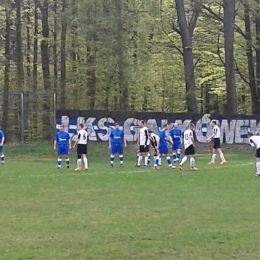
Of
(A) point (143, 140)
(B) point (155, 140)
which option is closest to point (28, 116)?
(A) point (143, 140)

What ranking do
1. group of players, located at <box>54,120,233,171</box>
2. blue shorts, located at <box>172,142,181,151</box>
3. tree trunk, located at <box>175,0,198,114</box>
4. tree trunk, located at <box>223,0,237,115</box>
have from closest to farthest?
group of players, located at <box>54,120,233,171</box>
blue shorts, located at <box>172,142,181,151</box>
tree trunk, located at <box>223,0,237,115</box>
tree trunk, located at <box>175,0,198,114</box>

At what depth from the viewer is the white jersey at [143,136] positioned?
97.3 ft

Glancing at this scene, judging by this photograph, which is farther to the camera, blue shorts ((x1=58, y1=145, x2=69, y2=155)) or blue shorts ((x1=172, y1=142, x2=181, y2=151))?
blue shorts ((x1=172, y1=142, x2=181, y2=151))

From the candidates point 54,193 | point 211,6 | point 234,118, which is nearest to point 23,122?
point 234,118

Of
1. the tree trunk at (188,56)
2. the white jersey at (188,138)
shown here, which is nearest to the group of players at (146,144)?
the white jersey at (188,138)

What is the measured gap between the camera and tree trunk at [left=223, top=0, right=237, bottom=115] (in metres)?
42.5

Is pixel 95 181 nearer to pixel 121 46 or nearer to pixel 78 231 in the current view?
pixel 78 231

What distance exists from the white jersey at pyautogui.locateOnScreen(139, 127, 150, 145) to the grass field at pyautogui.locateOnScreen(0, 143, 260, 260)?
12.3 feet

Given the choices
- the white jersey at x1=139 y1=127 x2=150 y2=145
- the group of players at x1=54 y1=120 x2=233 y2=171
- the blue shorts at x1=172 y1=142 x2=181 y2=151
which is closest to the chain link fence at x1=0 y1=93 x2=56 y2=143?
the group of players at x1=54 y1=120 x2=233 y2=171

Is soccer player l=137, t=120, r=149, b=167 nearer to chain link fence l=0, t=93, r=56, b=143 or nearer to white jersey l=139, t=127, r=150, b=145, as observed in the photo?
white jersey l=139, t=127, r=150, b=145

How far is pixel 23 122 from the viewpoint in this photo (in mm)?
42188

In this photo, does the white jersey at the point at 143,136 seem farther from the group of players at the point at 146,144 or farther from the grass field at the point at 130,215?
the grass field at the point at 130,215

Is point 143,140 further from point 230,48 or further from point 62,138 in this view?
point 230,48

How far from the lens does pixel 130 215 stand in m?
14.6
